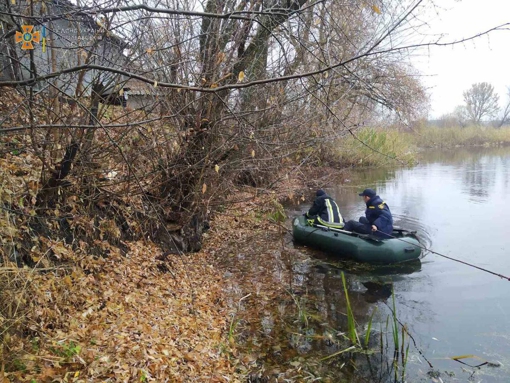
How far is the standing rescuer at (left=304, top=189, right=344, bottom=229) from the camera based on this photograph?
902 centimetres

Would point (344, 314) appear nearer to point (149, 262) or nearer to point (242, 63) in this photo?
point (149, 262)

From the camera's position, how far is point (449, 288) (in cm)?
699

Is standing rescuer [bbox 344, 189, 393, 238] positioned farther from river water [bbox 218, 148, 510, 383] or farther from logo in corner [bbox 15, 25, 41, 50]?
logo in corner [bbox 15, 25, 41, 50]

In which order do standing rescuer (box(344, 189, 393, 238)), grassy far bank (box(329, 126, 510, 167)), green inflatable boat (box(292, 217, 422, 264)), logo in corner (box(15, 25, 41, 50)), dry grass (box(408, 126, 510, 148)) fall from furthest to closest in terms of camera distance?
1. dry grass (box(408, 126, 510, 148))
2. grassy far bank (box(329, 126, 510, 167))
3. standing rescuer (box(344, 189, 393, 238))
4. green inflatable boat (box(292, 217, 422, 264))
5. logo in corner (box(15, 25, 41, 50))

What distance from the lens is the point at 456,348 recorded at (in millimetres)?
5125

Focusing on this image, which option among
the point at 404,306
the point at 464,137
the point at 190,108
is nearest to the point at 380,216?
the point at 404,306

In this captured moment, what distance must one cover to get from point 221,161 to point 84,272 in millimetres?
3419

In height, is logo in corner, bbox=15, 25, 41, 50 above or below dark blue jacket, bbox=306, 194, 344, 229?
above

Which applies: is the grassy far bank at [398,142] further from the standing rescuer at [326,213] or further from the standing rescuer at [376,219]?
the standing rescuer at [326,213]

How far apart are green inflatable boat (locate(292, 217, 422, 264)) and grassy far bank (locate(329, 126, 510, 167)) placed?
1.69 meters

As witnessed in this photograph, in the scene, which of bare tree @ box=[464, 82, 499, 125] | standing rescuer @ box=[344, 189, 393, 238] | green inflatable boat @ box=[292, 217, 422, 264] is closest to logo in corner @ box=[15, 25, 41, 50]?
green inflatable boat @ box=[292, 217, 422, 264]

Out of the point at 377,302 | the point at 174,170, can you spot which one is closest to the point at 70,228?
the point at 174,170

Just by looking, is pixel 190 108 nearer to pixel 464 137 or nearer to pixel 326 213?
pixel 326 213

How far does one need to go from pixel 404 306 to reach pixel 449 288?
126 centimetres
